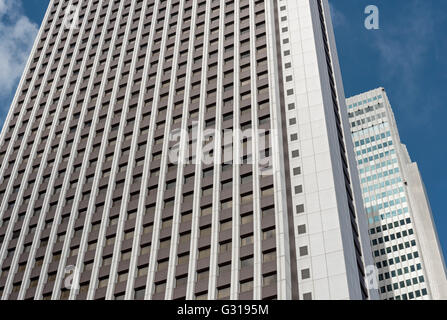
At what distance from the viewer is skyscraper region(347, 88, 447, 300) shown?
491 ft

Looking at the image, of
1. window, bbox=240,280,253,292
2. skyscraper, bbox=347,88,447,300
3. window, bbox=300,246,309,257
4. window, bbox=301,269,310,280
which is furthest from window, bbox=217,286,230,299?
skyscraper, bbox=347,88,447,300

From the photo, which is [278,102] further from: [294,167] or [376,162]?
[376,162]

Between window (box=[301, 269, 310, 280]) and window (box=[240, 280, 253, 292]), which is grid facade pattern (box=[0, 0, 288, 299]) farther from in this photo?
window (box=[301, 269, 310, 280])

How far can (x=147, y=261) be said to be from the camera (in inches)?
2849

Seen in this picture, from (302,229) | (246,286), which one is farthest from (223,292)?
(302,229)

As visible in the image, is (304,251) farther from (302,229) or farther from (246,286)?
(246,286)

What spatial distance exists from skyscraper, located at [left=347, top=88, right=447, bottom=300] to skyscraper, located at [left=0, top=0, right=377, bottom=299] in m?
65.2

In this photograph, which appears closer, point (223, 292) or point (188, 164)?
point (223, 292)

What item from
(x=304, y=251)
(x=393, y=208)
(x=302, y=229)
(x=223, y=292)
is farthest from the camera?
(x=393, y=208)

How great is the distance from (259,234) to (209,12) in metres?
46.9

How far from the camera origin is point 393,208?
162000mm

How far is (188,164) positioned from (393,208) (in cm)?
9261

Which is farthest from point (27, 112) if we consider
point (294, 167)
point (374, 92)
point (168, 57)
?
point (374, 92)

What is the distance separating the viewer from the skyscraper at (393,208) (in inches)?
5896
